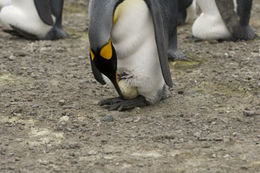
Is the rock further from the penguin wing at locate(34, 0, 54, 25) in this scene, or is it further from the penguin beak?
the penguin wing at locate(34, 0, 54, 25)

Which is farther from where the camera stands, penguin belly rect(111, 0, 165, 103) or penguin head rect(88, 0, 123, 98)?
penguin belly rect(111, 0, 165, 103)

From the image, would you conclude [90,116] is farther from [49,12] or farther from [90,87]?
[49,12]

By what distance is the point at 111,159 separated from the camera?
298 cm

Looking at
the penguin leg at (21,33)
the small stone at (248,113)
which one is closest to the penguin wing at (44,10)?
the penguin leg at (21,33)

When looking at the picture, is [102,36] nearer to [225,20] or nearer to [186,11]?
[225,20]

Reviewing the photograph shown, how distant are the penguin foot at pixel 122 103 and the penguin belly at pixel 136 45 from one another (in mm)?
110

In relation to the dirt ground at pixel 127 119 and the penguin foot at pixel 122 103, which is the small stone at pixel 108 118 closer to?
the dirt ground at pixel 127 119

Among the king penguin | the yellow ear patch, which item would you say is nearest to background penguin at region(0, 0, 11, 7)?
the king penguin

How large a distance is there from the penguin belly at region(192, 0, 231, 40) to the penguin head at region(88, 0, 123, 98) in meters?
2.36

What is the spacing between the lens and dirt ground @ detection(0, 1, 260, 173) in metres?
2.94

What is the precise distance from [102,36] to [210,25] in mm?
2643

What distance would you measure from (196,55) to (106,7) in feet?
6.80

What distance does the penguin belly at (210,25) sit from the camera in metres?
5.70

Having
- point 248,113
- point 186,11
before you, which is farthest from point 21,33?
point 248,113
